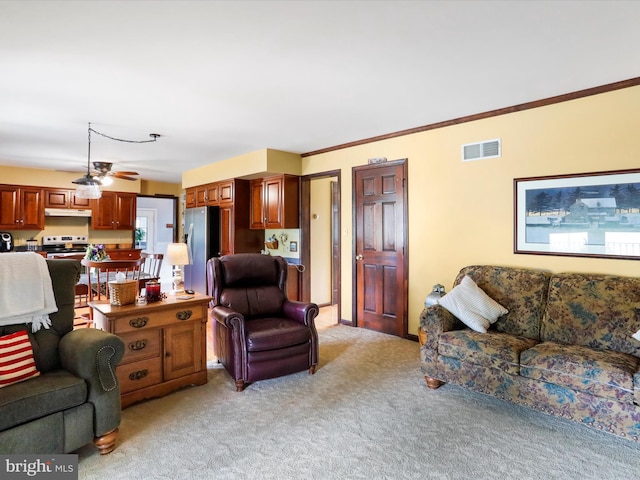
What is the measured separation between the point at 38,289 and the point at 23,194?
554 cm

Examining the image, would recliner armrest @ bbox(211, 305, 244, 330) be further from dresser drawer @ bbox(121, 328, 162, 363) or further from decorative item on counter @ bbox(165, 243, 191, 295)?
dresser drawer @ bbox(121, 328, 162, 363)

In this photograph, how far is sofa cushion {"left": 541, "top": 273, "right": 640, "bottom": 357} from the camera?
258 centimetres

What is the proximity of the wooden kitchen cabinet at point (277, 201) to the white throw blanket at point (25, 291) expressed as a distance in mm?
3271

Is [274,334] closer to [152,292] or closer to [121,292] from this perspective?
[152,292]

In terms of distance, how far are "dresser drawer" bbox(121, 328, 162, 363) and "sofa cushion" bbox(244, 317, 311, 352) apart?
664 millimetres

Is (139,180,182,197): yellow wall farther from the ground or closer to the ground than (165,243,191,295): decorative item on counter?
farther from the ground

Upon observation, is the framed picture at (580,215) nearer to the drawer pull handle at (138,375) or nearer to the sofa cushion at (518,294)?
the sofa cushion at (518,294)

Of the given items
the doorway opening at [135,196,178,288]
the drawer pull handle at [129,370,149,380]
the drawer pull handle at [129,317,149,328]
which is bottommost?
the drawer pull handle at [129,370,149,380]

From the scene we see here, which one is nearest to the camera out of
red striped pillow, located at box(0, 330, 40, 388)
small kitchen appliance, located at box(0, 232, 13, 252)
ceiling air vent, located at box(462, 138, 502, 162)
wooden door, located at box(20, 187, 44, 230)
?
red striped pillow, located at box(0, 330, 40, 388)

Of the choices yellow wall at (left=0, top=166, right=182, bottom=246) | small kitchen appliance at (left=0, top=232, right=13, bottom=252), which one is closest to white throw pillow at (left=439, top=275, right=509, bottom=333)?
yellow wall at (left=0, top=166, right=182, bottom=246)

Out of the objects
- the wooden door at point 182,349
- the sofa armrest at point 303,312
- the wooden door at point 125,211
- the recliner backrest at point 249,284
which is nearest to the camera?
the wooden door at point 182,349

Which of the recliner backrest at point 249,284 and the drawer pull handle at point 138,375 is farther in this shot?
the recliner backrest at point 249,284

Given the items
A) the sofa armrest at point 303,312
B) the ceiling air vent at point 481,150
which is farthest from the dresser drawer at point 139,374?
the ceiling air vent at point 481,150

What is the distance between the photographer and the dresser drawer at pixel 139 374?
8.50ft
